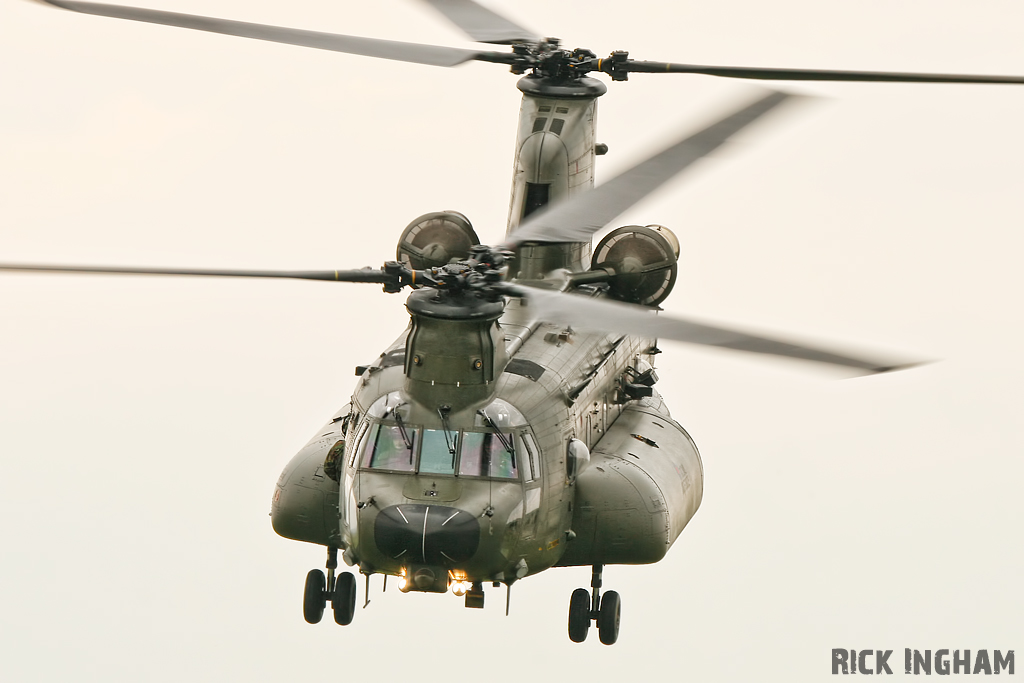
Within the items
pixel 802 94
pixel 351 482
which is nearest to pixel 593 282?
pixel 802 94

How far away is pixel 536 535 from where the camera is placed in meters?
20.5

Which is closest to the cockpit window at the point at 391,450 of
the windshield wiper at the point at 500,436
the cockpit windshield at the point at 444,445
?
the cockpit windshield at the point at 444,445

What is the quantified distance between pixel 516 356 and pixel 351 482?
2611 millimetres

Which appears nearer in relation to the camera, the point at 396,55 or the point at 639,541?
the point at 639,541

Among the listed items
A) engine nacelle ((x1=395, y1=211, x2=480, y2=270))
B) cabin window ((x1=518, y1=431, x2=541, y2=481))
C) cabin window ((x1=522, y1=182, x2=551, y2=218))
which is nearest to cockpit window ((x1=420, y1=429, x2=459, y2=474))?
cabin window ((x1=518, y1=431, x2=541, y2=481))

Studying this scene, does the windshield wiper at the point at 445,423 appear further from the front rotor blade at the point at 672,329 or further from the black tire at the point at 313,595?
the black tire at the point at 313,595

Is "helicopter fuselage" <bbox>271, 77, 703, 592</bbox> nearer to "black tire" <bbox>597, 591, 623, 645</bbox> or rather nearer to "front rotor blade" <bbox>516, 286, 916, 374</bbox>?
"black tire" <bbox>597, 591, 623, 645</bbox>

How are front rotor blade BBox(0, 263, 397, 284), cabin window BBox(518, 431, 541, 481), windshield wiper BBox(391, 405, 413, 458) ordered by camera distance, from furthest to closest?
1. cabin window BBox(518, 431, 541, 481)
2. windshield wiper BBox(391, 405, 413, 458)
3. front rotor blade BBox(0, 263, 397, 284)

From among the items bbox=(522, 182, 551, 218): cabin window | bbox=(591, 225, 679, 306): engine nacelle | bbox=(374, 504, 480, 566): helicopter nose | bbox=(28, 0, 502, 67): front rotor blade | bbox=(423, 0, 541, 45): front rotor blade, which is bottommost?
bbox=(374, 504, 480, 566): helicopter nose

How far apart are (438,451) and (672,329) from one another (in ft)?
13.5

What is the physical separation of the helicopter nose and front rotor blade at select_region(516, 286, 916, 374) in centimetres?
242

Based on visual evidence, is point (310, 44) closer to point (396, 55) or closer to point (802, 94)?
point (396, 55)

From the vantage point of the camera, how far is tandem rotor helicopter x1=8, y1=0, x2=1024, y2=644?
19.6 metres

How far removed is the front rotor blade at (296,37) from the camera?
22.2m
